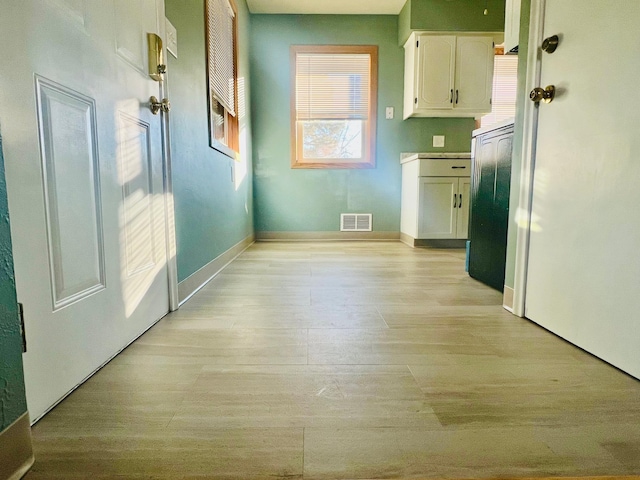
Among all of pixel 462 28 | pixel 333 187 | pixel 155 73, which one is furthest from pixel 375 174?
pixel 155 73

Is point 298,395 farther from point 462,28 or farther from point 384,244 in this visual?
point 462,28

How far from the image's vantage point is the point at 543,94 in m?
1.41

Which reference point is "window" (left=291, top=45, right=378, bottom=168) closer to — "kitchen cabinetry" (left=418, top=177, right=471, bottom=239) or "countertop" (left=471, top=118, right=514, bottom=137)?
"kitchen cabinetry" (left=418, top=177, right=471, bottom=239)

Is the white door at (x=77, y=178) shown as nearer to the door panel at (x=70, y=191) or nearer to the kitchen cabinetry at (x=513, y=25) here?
the door panel at (x=70, y=191)

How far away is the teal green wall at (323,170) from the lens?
3.95 m

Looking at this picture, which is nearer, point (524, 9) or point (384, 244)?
point (524, 9)

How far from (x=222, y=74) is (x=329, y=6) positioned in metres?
1.74

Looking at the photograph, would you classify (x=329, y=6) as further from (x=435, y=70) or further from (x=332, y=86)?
(x=435, y=70)

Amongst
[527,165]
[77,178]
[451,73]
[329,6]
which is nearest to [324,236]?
[451,73]

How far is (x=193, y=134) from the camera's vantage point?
1.98m

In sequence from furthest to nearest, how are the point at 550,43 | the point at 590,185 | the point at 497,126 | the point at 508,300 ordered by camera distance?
the point at 497,126
the point at 508,300
the point at 550,43
the point at 590,185

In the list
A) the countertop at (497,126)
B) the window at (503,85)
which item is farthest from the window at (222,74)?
the window at (503,85)

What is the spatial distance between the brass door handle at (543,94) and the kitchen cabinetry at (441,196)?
2.10 m

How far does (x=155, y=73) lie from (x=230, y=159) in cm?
155
